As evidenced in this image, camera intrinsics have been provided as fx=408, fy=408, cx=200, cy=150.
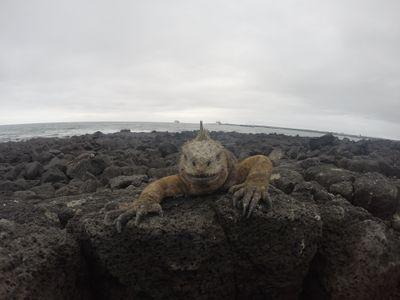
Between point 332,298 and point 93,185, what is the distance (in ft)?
20.2

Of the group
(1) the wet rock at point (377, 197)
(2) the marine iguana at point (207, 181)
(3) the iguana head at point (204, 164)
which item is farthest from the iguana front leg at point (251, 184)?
(1) the wet rock at point (377, 197)

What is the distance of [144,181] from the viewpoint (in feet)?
30.3

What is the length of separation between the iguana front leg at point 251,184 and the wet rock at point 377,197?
2272 millimetres

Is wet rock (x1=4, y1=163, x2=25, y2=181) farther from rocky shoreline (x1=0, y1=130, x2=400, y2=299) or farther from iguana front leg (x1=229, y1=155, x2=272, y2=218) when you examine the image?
iguana front leg (x1=229, y1=155, x2=272, y2=218)

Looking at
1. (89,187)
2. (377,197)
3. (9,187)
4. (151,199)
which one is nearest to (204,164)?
(151,199)

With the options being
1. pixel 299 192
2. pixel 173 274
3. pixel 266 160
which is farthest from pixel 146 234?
pixel 299 192

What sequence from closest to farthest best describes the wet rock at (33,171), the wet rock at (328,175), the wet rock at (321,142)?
1. the wet rock at (328,175)
2. the wet rock at (33,171)
3. the wet rock at (321,142)

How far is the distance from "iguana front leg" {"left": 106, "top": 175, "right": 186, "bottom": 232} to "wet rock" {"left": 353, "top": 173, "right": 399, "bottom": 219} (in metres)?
3.23

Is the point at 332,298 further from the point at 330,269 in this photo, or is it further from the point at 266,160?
the point at 266,160

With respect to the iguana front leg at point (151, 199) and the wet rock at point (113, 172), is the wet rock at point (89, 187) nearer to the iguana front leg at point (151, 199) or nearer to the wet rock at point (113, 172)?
the wet rock at point (113, 172)

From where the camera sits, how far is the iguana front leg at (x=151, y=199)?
4.69 m

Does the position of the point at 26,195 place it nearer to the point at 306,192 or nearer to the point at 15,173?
the point at 15,173

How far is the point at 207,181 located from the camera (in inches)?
195

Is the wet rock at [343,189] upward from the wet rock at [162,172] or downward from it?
upward
